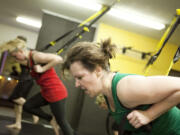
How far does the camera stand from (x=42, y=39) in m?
4.15

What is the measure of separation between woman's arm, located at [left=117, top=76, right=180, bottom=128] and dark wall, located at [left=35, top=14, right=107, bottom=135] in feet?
10.4

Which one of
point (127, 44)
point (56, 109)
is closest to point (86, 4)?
point (127, 44)

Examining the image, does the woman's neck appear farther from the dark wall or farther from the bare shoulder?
the dark wall

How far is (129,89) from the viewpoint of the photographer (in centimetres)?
85

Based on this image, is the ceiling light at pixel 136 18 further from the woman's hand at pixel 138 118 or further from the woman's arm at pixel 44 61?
the woman's hand at pixel 138 118

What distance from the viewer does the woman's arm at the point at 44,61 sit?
2.20 meters

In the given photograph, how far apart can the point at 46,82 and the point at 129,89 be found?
59.1 inches

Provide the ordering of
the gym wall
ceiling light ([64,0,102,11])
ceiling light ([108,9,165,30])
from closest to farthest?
ceiling light ([64,0,102,11]), ceiling light ([108,9,165,30]), the gym wall

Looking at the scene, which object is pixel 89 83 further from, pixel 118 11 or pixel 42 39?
pixel 42 39

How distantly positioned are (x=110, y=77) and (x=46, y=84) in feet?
4.44

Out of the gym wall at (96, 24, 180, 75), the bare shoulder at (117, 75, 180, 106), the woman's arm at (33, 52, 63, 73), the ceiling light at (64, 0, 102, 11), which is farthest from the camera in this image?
the gym wall at (96, 24, 180, 75)

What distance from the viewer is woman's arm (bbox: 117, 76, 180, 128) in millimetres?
809

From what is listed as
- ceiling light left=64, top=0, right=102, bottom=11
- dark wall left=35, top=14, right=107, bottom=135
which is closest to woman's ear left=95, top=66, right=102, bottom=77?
ceiling light left=64, top=0, right=102, bottom=11

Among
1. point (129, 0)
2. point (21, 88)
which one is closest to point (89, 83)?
point (21, 88)
